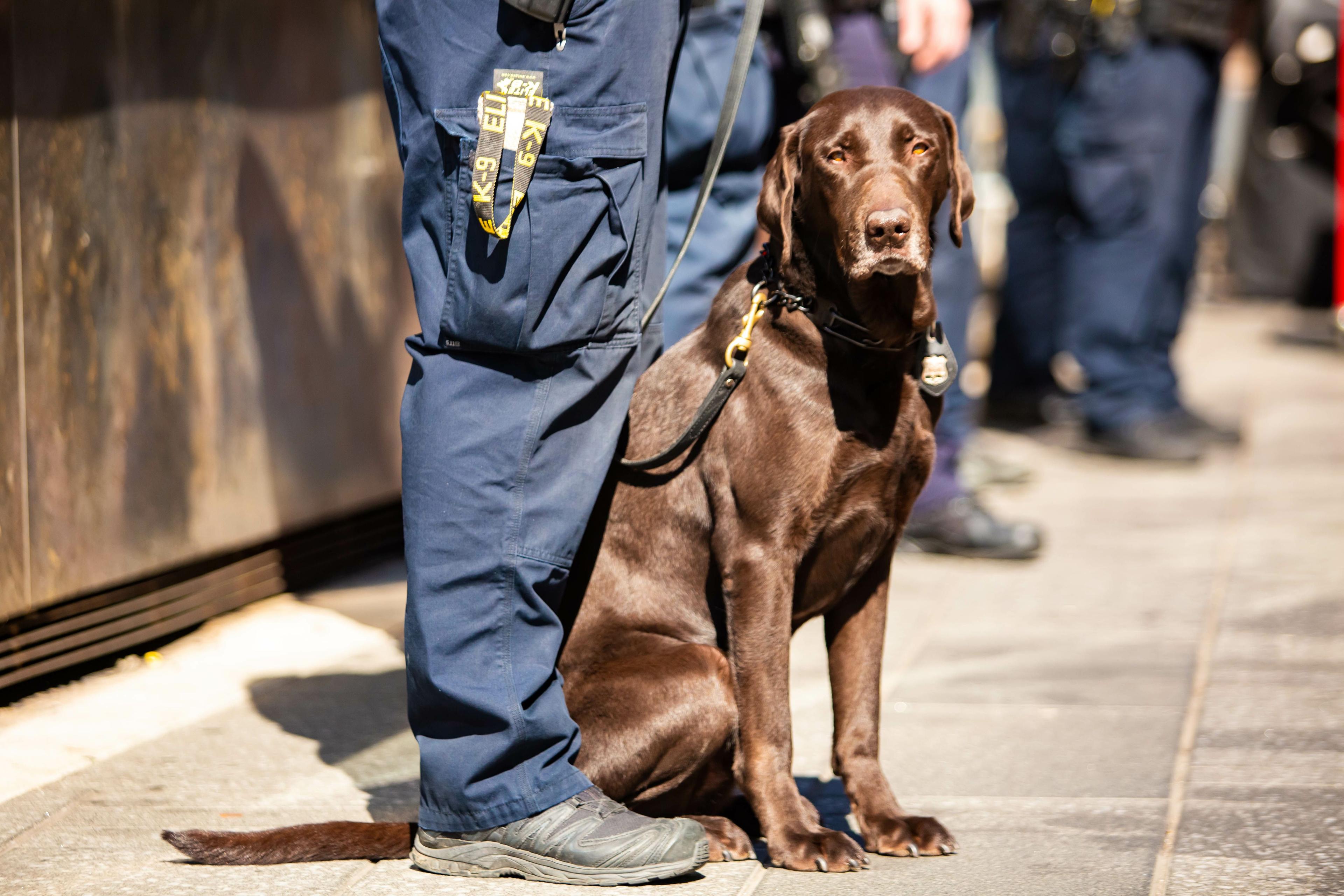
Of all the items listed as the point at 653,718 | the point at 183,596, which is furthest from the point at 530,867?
the point at 183,596

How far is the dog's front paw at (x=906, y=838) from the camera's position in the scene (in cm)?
270

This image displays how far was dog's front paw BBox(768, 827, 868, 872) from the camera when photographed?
103 inches

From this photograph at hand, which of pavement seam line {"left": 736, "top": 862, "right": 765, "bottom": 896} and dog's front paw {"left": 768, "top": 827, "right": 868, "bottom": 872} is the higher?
dog's front paw {"left": 768, "top": 827, "right": 868, "bottom": 872}

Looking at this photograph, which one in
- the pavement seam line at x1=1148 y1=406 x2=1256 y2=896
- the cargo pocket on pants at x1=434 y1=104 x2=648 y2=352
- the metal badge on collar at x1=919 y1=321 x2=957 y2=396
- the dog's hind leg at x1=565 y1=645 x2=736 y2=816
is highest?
the cargo pocket on pants at x1=434 y1=104 x2=648 y2=352

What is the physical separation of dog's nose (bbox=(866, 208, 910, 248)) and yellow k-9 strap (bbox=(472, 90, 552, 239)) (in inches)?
22.9

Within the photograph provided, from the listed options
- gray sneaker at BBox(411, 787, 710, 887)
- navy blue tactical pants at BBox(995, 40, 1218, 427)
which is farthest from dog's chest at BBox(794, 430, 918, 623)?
navy blue tactical pants at BBox(995, 40, 1218, 427)

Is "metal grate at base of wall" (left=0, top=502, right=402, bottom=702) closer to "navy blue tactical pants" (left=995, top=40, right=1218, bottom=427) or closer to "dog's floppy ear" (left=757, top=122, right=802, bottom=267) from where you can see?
"dog's floppy ear" (left=757, top=122, right=802, bottom=267)

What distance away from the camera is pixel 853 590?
288 cm

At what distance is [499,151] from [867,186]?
65 cm

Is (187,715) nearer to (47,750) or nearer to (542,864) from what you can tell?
(47,750)

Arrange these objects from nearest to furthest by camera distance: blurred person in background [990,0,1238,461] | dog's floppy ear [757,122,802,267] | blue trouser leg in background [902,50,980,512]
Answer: dog's floppy ear [757,122,802,267]
blue trouser leg in background [902,50,980,512]
blurred person in background [990,0,1238,461]

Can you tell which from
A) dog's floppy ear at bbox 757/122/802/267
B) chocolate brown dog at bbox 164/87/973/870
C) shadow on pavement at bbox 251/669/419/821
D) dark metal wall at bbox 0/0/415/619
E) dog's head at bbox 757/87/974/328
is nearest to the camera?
Answer: dog's head at bbox 757/87/974/328

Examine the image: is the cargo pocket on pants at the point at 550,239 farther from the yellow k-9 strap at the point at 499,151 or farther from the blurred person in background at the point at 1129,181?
the blurred person in background at the point at 1129,181

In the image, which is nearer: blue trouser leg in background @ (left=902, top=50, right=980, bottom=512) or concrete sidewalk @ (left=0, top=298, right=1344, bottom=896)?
concrete sidewalk @ (left=0, top=298, right=1344, bottom=896)
